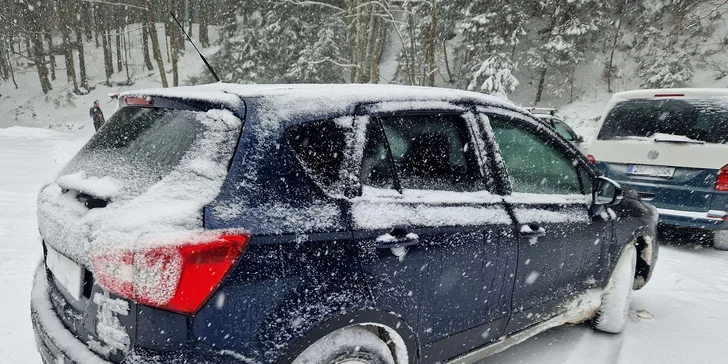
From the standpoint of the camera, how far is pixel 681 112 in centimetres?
579

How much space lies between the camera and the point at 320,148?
6.43 feet

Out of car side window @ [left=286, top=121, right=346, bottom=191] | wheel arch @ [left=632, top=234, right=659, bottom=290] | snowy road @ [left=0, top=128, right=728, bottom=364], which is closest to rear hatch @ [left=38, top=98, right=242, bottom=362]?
car side window @ [left=286, top=121, right=346, bottom=191]

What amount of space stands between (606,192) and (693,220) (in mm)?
3469

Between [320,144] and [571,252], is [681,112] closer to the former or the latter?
[571,252]

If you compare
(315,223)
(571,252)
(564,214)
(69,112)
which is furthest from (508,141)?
(69,112)

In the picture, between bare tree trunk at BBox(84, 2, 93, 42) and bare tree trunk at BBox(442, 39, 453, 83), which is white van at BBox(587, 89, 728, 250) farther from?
bare tree trunk at BBox(84, 2, 93, 42)

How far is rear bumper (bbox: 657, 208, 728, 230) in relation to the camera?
560 centimetres

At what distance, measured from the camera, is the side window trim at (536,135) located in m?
2.67

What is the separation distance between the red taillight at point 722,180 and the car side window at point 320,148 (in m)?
5.47

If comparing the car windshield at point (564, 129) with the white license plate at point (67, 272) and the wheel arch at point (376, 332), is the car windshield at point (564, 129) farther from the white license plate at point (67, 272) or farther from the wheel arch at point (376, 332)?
the white license plate at point (67, 272)

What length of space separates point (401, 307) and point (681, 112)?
18.1 ft

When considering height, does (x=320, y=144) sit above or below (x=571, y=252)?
above

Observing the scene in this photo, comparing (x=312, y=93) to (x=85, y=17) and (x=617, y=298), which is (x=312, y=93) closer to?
(x=617, y=298)

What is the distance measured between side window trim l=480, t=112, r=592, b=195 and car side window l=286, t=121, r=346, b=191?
105 cm
